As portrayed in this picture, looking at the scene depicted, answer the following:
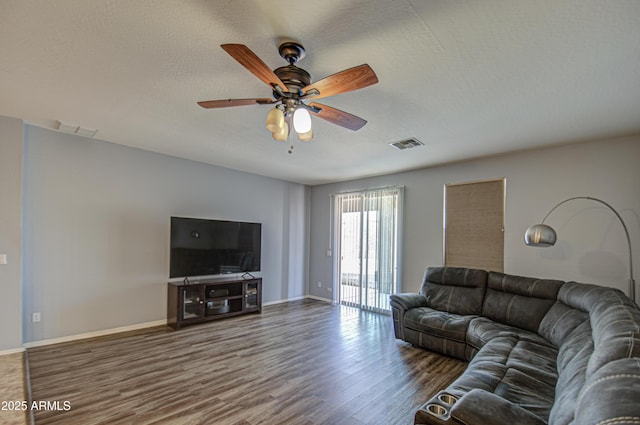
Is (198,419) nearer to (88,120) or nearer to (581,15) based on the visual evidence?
(88,120)

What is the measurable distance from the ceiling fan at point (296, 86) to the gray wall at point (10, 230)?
2864mm

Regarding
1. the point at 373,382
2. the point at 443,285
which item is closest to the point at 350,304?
the point at 443,285

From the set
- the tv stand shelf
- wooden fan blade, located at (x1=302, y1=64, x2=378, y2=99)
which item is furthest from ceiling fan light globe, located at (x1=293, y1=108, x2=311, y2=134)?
the tv stand shelf

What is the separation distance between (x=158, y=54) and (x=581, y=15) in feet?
8.48

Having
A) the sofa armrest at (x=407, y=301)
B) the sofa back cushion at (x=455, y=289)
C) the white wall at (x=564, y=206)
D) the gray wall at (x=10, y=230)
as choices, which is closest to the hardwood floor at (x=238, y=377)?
the gray wall at (x=10, y=230)

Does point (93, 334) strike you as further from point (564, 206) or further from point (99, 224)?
point (564, 206)

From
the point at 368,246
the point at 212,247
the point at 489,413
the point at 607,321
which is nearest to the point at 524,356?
the point at 607,321

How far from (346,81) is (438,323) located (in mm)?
3033

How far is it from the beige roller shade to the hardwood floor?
66.1 inches

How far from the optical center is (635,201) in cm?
345

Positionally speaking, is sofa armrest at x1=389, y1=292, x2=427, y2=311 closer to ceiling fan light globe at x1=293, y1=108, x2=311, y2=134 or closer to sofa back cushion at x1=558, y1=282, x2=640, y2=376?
sofa back cushion at x1=558, y1=282, x2=640, y2=376

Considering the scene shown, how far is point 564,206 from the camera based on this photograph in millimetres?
3881

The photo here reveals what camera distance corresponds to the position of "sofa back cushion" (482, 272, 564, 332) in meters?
3.32

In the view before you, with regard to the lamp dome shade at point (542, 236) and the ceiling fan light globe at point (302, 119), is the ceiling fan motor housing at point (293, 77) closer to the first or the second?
the ceiling fan light globe at point (302, 119)
